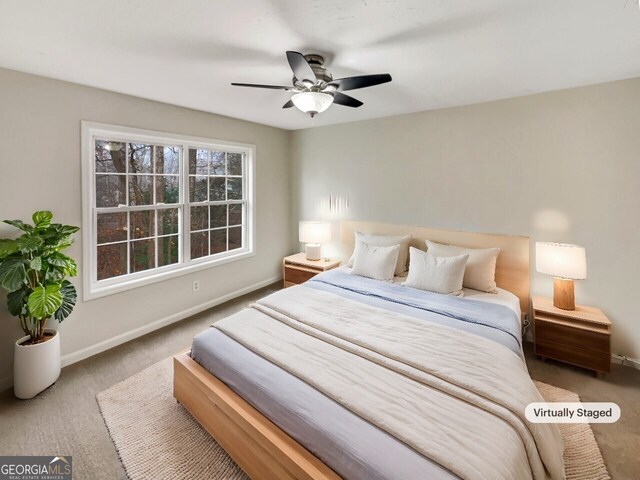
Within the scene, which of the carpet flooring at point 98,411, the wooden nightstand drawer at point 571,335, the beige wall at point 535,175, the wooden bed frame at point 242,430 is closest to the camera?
the wooden bed frame at point 242,430

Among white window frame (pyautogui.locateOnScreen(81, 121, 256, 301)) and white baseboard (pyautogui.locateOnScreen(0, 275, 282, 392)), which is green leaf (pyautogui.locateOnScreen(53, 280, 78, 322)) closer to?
white window frame (pyautogui.locateOnScreen(81, 121, 256, 301))

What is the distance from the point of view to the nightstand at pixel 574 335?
93.1 inches

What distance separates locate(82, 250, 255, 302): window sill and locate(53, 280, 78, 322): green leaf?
31 centimetres

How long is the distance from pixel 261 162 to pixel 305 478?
12.4 feet

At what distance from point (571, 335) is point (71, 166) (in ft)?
14.4

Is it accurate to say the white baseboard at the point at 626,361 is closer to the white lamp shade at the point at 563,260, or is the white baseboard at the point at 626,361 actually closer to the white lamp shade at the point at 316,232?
the white lamp shade at the point at 563,260

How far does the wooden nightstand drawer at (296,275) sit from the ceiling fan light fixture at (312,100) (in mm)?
2336

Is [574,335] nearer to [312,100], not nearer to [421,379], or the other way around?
[421,379]

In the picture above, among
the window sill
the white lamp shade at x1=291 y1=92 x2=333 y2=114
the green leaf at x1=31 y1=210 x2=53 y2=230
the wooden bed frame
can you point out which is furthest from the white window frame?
the white lamp shade at x1=291 y1=92 x2=333 y2=114

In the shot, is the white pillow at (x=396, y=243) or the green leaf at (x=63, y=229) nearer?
the green leaf at (x=63, y=229)

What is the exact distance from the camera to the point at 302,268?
4.02m

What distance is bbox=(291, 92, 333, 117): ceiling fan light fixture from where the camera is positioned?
1.91m

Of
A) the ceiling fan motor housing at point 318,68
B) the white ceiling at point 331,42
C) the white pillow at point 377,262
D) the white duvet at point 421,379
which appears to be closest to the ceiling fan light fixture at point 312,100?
the ceiling fan motor housing at point 318,68

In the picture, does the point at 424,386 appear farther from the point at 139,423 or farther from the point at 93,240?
the point at 93,240
